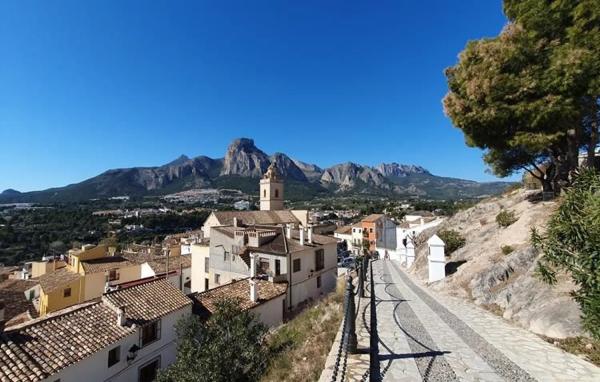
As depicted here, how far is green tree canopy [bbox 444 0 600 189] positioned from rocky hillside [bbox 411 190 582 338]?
4.12 metres

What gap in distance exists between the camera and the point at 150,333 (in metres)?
15.3

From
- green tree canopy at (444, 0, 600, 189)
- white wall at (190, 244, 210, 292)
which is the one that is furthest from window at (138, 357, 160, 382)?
green tree canopy at (444, 0, 600, 189)

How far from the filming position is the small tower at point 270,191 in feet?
181

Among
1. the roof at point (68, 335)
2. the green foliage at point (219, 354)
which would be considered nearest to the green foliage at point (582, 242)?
the green foliage at point (219, 354)

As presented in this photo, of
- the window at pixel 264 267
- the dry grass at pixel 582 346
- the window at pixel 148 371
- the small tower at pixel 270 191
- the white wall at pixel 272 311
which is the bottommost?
the window at pixel 148 371

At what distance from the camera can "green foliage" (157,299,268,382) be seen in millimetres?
8844

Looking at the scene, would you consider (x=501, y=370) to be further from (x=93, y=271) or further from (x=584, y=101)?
(x=93, y=271)

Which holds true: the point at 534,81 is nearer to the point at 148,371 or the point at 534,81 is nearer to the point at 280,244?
the point at 280,244

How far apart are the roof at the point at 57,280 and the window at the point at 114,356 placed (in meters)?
15.8

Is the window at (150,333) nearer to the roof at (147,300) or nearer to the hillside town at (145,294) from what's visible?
the hillside town at (145,294)

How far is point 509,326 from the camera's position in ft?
27.9

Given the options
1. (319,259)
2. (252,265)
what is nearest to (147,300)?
(252,265)

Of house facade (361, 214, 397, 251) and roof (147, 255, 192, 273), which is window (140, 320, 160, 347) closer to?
roof (147, 255, 192, 273)

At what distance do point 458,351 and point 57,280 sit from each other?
31.3m
